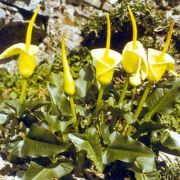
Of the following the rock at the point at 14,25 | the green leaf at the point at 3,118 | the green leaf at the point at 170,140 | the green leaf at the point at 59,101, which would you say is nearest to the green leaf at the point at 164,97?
the green leaf at the point at 170,140

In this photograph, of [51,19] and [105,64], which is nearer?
[105,64]

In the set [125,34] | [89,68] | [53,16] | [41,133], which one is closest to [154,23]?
[125,34]

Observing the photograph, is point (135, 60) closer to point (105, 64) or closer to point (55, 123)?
point (105, 64)

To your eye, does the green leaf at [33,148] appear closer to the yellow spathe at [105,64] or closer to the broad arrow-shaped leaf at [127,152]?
the broad arrow-shaped leaf at [127,152]

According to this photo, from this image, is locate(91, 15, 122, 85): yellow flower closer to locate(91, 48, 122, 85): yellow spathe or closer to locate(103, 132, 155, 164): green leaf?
locate(91, 48, 122, 85): yellow spathe

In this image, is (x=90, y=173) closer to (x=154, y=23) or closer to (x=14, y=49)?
(x=14, y=49)

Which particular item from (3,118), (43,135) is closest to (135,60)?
(43,135)

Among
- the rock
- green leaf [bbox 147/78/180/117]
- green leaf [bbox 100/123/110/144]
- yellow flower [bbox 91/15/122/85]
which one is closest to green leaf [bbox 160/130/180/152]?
green leaf [bbox 147/78/180/117]
